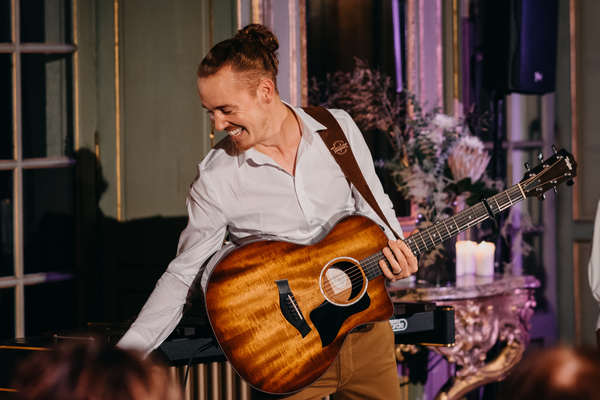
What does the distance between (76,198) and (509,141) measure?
2.84 meters

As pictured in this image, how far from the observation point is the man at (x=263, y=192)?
1875 millimetres

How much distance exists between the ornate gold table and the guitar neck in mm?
1020

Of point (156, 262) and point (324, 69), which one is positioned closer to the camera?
point (156, 262)

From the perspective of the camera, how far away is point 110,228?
3217mm

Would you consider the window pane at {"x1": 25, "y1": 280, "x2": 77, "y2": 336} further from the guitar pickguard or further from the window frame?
the guitar pickguard

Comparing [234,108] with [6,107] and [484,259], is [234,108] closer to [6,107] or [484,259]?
[6,107]

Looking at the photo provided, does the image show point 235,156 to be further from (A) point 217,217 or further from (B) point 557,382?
(B) point 557,382

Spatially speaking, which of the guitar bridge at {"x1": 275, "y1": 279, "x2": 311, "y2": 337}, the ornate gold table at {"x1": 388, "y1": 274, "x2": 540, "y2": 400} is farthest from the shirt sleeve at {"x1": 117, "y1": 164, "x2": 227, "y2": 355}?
the ornate gold table at {"x1": 388, "y1": 274, "x2": 540, "y2": 400}

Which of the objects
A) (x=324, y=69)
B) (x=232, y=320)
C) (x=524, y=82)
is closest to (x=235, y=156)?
(x=232, y=320)

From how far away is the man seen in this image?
6.15 feet

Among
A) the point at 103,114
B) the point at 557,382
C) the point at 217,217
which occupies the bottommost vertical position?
the point at 557,382

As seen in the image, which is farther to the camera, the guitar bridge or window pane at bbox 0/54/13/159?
window pane at bbox 0/54/13/159

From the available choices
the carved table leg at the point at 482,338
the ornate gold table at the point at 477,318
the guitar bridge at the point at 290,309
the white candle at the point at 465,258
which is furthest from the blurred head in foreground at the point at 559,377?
the white candle at the point at 465,258

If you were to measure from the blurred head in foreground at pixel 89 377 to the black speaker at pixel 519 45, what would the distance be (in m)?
3.82
